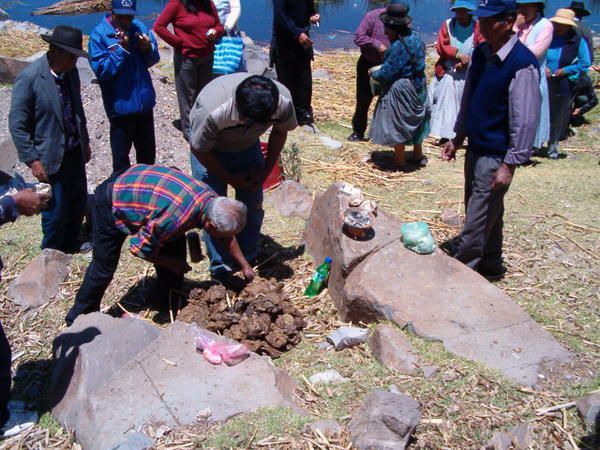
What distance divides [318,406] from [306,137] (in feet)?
18.3

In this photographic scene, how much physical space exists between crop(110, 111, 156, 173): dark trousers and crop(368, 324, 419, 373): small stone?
320cm

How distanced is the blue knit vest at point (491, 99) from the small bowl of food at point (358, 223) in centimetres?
96

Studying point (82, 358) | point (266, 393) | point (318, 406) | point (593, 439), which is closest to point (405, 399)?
point (318, 406)

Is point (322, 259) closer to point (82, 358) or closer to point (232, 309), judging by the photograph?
point (232, 309)

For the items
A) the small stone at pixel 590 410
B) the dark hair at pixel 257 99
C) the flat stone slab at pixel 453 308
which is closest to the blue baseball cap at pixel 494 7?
the dark hair at pixel 257 99

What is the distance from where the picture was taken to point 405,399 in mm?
3693

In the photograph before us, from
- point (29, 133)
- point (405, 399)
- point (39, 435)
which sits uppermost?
point (29, 133)

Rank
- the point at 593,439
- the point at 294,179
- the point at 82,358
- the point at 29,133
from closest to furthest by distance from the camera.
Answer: the point at 593,439
the point at 82,358
the point at 29,133
the point at 294,179

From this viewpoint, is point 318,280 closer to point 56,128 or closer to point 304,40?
point 56,128

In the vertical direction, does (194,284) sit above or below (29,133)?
below

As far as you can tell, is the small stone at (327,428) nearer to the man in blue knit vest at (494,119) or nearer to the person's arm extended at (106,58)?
the man in blue knit vest at (494,119)

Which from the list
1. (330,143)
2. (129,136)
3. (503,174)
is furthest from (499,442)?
(330,143)

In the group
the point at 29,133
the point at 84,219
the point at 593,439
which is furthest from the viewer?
the point at 84,219

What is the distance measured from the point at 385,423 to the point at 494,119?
2.37 metres
